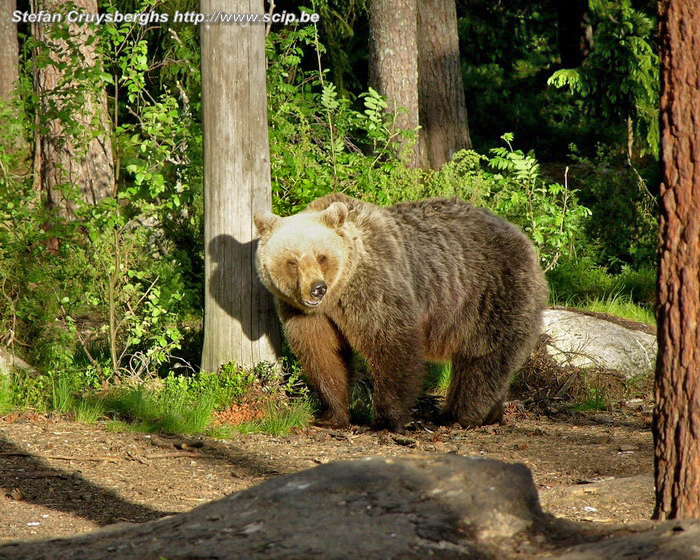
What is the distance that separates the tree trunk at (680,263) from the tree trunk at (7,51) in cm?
1282

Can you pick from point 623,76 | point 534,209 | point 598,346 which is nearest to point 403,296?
point 598,346

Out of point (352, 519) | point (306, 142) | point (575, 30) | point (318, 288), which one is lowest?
point (352, 519)

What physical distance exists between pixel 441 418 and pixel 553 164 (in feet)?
33.8

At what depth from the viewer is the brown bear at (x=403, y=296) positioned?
245 inches

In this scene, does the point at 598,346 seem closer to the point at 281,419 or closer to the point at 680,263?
the point at 281,419

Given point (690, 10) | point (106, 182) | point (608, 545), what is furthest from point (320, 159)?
point (608, 545)

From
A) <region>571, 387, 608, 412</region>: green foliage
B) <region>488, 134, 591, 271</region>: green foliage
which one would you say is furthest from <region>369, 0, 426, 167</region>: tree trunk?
<region>571, 387, 608, 412</region>: green foliage

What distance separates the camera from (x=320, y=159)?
8023 mm

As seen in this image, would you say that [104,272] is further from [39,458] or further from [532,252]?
[532,252]

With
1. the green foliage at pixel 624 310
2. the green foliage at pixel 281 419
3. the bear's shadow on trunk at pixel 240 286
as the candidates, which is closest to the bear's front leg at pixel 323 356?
the green foliage at pixel 281 419

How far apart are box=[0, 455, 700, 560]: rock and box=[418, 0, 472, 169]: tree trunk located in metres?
8.90

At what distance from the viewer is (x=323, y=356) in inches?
257

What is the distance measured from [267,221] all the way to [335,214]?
0.46 m

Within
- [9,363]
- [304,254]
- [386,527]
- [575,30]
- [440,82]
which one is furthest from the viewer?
[575,30]
